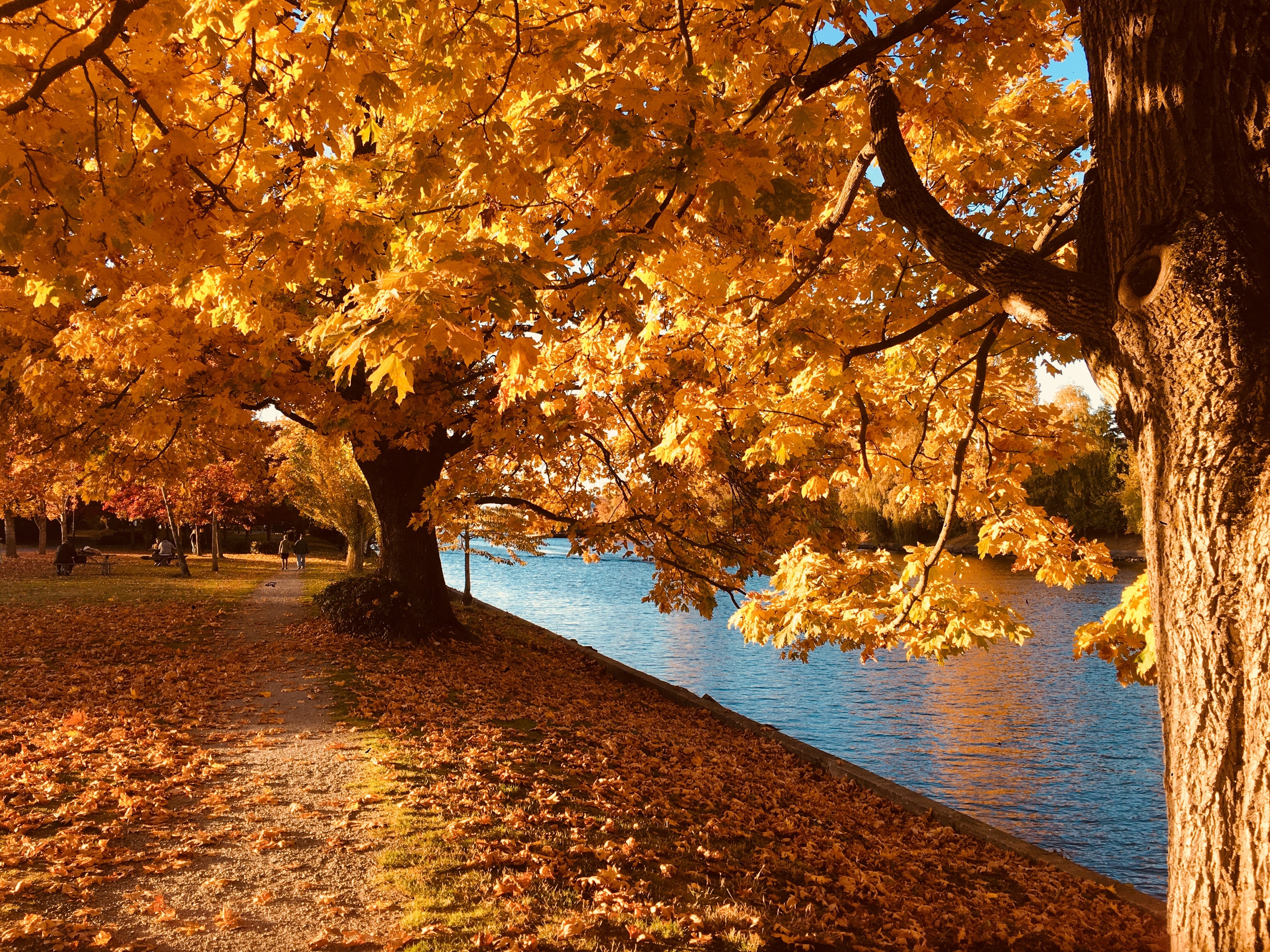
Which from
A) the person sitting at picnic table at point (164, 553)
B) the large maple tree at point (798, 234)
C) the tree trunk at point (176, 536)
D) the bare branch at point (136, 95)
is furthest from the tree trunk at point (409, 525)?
the person sitting at picnic table at point (164, 553)

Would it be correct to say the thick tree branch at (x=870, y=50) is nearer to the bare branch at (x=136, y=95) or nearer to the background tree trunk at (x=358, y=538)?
the bare branch at (x=136, y=95)

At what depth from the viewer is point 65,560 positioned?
24.1m

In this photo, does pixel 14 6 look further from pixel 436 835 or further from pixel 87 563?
pixel 87 563

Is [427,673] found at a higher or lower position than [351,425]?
lower

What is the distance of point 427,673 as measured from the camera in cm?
1185

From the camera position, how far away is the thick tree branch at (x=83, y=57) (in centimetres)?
377

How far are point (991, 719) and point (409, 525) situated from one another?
450 inches

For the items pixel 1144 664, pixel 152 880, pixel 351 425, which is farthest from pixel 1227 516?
pixel 351 425

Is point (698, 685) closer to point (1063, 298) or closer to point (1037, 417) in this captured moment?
point (1037, 417)

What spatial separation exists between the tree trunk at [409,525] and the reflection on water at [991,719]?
6468mm

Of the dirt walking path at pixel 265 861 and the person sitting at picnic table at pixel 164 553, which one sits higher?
the person sitting at picnic table at pixel 164 553

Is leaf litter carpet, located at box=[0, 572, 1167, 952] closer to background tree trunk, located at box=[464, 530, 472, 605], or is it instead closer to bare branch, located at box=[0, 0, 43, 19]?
bare branch, located at box=[0, 0, 43, 19]

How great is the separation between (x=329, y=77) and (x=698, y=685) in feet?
52.6

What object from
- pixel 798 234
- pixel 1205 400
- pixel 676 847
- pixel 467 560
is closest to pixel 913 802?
pixel 676 847
